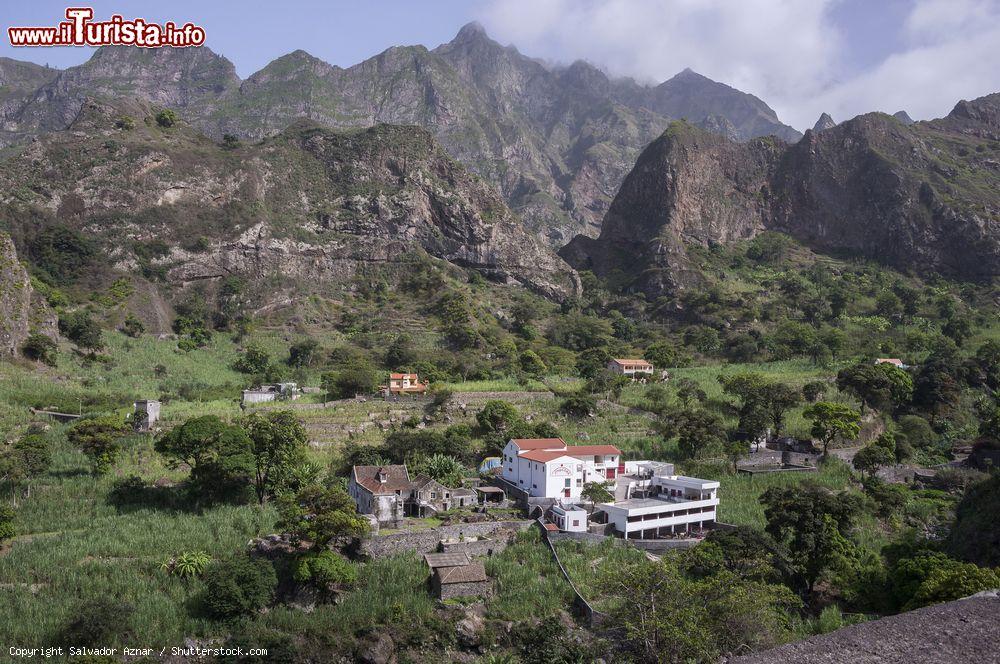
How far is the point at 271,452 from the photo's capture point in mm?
32750

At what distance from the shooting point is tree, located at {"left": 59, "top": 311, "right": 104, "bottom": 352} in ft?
173

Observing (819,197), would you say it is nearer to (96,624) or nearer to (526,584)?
(526,584)

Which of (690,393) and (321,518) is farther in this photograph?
(690,393)

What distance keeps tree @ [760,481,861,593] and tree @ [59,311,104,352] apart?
48.9 metres

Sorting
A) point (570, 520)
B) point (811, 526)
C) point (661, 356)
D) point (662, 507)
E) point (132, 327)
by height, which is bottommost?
point (570, 520)

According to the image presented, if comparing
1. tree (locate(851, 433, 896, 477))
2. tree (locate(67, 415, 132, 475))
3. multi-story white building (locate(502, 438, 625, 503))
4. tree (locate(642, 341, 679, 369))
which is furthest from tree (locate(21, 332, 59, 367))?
tree (locate(851, 433, 896, 477))

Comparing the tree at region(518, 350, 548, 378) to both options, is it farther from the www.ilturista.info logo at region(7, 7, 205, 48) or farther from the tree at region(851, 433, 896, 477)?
the www.ilturista.info logo at region(7, 7, 205, 48)

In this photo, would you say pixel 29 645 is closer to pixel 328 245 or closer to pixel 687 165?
pixel 328 245

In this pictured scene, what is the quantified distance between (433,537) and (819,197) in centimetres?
9998

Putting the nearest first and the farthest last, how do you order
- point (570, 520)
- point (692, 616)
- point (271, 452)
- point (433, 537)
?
point (692, 616) < point (433, 537) < point (570, 520) < point (271, 452)

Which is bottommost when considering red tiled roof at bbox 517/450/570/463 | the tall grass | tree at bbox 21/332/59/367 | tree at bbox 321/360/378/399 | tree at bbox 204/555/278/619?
the tall grass

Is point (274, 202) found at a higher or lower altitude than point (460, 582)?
higher

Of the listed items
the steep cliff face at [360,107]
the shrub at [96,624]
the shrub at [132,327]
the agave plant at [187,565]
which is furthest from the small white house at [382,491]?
the steep cliff face at [360,107]

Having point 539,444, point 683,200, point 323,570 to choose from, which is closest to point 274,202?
point 539,444
